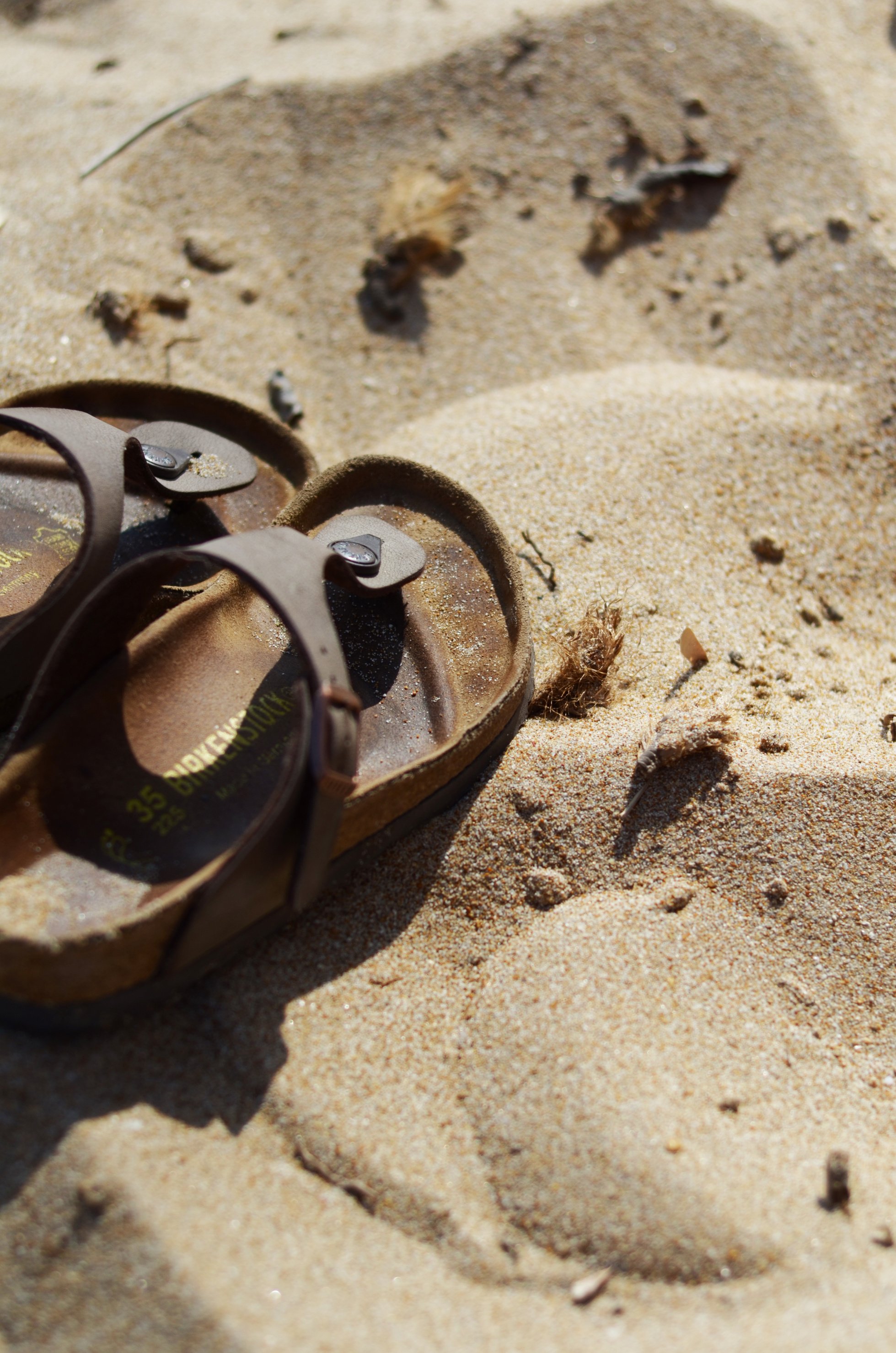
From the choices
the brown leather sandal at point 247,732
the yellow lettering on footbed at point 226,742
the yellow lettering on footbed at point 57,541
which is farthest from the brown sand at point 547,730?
the yellow lettering on footbed at point 57,541

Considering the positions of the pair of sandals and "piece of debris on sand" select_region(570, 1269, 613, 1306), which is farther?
the pair of sandals

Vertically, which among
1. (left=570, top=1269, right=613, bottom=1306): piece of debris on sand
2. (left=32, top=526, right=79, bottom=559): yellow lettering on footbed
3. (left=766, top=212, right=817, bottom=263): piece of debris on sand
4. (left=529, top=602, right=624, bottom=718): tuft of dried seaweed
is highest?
(left=766, top=212, right=817, bottom=263): piece of debris on sand

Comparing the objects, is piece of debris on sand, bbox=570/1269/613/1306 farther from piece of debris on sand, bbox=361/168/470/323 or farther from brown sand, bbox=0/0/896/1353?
piece of debris on sand, bbox=361/168/470/323

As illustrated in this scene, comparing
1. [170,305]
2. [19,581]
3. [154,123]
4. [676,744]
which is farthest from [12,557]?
[154,123]

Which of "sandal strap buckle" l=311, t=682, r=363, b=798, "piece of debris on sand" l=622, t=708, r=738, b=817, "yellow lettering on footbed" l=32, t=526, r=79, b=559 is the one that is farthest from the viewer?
"yellow lettering on footbed" l=32, t=526, r=79, b=559

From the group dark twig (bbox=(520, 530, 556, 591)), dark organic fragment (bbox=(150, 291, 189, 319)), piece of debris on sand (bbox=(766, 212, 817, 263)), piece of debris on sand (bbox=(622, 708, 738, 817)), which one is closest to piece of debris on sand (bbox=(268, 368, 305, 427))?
dark organic fragment (bbox=(150, 291, 189, 319))

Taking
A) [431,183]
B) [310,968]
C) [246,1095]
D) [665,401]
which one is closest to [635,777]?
[310,968]

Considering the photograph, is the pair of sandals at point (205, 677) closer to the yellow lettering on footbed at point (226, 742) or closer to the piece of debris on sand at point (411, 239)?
the yellow lettering on footbed at point (226, 742)
